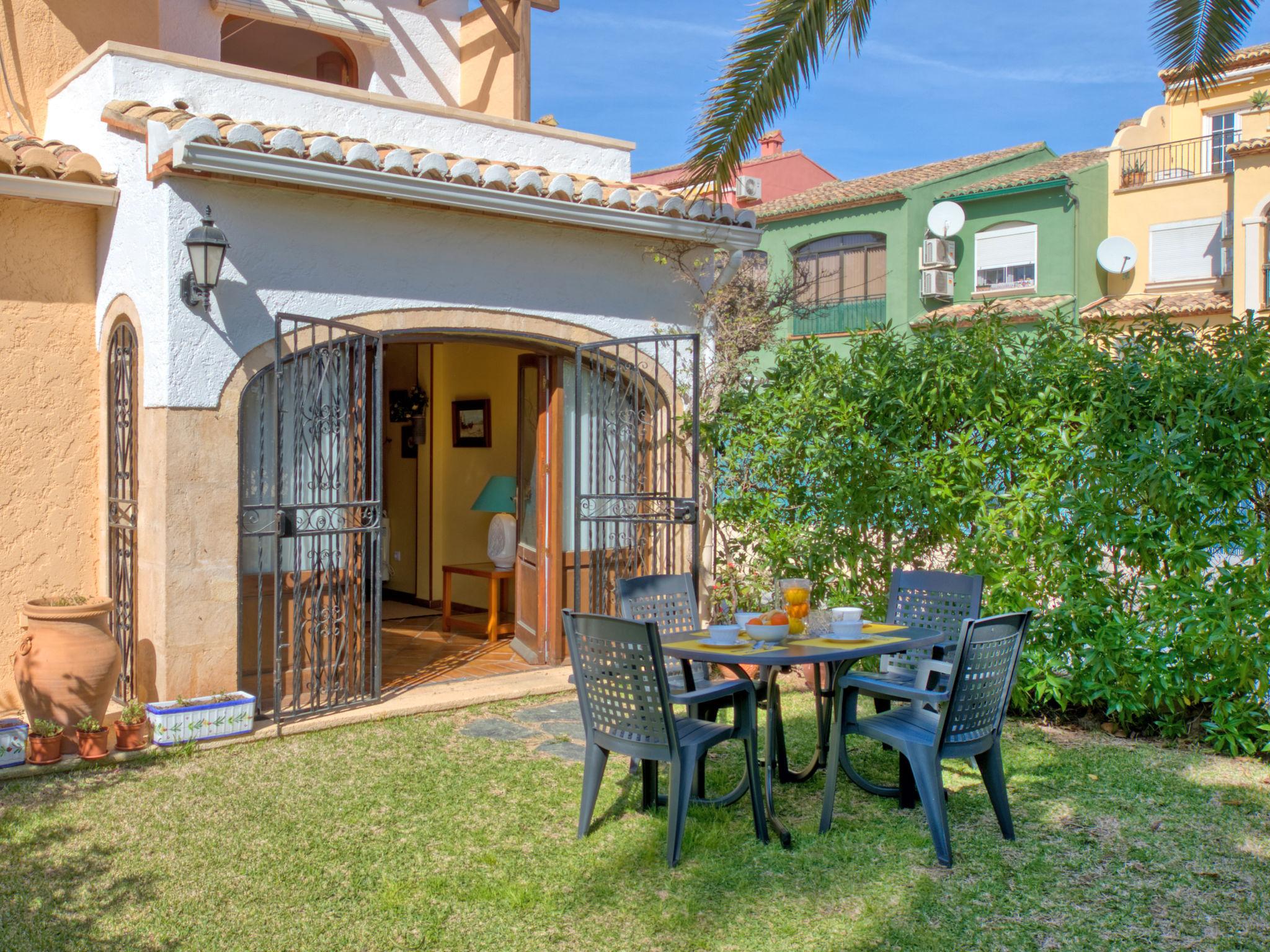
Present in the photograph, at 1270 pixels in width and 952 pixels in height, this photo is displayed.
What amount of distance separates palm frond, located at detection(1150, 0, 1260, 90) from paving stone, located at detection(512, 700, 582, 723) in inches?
191

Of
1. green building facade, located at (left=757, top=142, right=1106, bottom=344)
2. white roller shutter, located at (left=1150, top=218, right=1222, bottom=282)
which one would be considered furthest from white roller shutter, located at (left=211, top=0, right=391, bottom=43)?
white roller shutter, located at (left=1150, top=218, right=1222, bottom=282)

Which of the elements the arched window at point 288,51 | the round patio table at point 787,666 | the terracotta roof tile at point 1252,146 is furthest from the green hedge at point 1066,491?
the terracotta roof tile at point 1252,146

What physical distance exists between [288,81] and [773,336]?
17.3ft

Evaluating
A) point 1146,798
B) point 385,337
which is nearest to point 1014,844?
point 1146,798

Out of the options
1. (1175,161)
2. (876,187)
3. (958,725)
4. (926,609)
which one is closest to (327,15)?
(926,609)

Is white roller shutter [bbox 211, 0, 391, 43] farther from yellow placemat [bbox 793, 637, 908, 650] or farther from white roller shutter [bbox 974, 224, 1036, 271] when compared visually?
white roller shutter [bbox 974, 224, 1036, 271]

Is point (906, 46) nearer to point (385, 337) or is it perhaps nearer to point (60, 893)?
point (385, 337)

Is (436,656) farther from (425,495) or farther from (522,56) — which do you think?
(522,56)

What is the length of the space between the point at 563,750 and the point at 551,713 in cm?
88

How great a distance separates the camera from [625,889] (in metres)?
4.14

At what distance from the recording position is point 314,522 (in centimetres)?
680

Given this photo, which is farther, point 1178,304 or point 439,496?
point 1178,304

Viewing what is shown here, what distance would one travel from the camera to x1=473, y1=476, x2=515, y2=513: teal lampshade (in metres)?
9.78

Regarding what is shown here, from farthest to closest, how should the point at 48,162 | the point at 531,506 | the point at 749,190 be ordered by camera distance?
the point at 749,190 → the point at 531,506 → the point at 48,162
